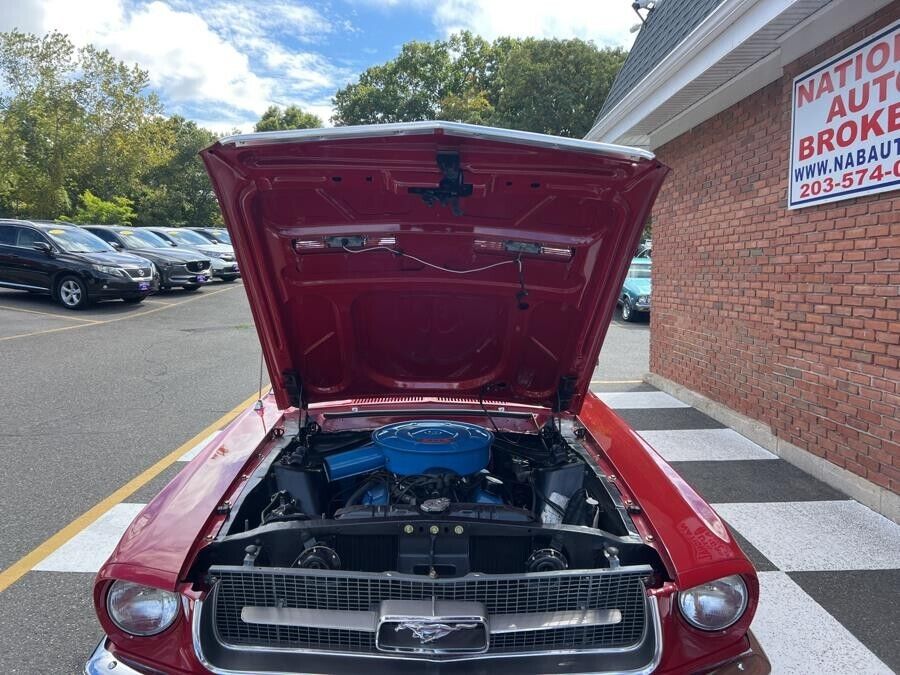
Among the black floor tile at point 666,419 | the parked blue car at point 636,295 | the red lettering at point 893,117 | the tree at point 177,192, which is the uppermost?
the tree at point 177,192

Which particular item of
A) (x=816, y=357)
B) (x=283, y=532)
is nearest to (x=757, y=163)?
(x=816, y=357)

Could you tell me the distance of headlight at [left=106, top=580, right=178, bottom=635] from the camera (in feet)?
5.84

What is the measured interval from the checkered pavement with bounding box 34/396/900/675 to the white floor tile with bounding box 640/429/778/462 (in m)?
0.01

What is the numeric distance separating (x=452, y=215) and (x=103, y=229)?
54.7 ft

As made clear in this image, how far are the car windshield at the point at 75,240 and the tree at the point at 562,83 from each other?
65.4ft

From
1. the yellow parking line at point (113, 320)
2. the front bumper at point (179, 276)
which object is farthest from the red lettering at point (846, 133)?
the front bumper at point (179, 276)

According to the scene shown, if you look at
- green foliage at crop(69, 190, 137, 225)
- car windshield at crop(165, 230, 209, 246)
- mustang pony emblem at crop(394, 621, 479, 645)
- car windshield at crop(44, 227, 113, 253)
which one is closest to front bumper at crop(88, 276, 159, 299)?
car windshield at crop(44, 227, 113, 253)

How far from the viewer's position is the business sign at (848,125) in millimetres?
3873

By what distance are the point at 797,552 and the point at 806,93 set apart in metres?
3.44

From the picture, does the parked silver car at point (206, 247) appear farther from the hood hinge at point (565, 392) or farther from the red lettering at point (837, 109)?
the hood hinge at point (565, 392)

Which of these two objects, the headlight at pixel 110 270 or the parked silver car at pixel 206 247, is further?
the parked silver car at pixel 206 247

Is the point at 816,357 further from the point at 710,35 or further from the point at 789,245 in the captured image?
the point at 710,35

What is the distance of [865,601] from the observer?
10.1 feet

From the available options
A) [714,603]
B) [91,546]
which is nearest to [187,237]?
[91,546]
